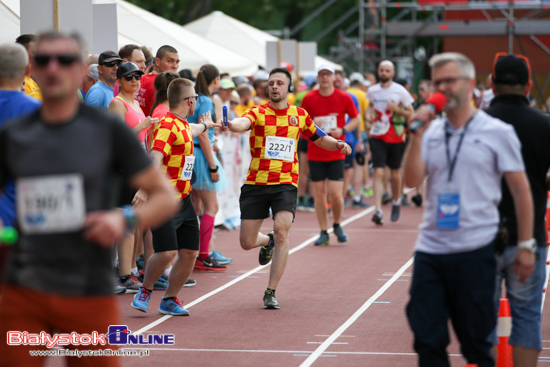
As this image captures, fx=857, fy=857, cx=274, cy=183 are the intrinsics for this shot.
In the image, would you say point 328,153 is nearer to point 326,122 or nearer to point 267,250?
point 326,122

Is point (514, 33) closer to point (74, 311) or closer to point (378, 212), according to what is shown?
point (378, 212)

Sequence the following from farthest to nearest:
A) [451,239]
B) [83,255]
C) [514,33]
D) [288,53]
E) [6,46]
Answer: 1. [514,33]
2. [288,53]
3. [6,46]
4. [451,239]
5. [83,255]

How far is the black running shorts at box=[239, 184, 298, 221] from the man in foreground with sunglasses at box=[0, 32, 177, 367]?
4362mm

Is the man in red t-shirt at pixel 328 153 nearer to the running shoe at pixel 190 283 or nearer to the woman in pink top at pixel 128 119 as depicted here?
the running shoe at pixel 190 283

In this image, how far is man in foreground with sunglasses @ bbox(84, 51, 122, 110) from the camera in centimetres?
802

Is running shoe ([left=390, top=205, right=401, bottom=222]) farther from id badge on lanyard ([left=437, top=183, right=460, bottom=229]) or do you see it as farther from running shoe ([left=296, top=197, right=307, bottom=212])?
id badge on lanyard ([left=437, top=183, right=460, bottom=229])

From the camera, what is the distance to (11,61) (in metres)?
4.68

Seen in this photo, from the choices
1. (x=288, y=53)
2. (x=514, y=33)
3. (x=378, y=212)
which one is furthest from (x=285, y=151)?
(x=514, y=33)

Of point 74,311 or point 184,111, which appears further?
point 184,111

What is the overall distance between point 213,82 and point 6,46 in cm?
489

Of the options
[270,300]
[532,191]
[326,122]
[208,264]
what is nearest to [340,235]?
[326,122]

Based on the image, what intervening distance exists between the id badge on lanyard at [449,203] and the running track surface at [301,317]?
6.26 ft

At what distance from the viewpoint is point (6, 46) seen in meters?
4.63

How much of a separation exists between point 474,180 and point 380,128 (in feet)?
31.9
